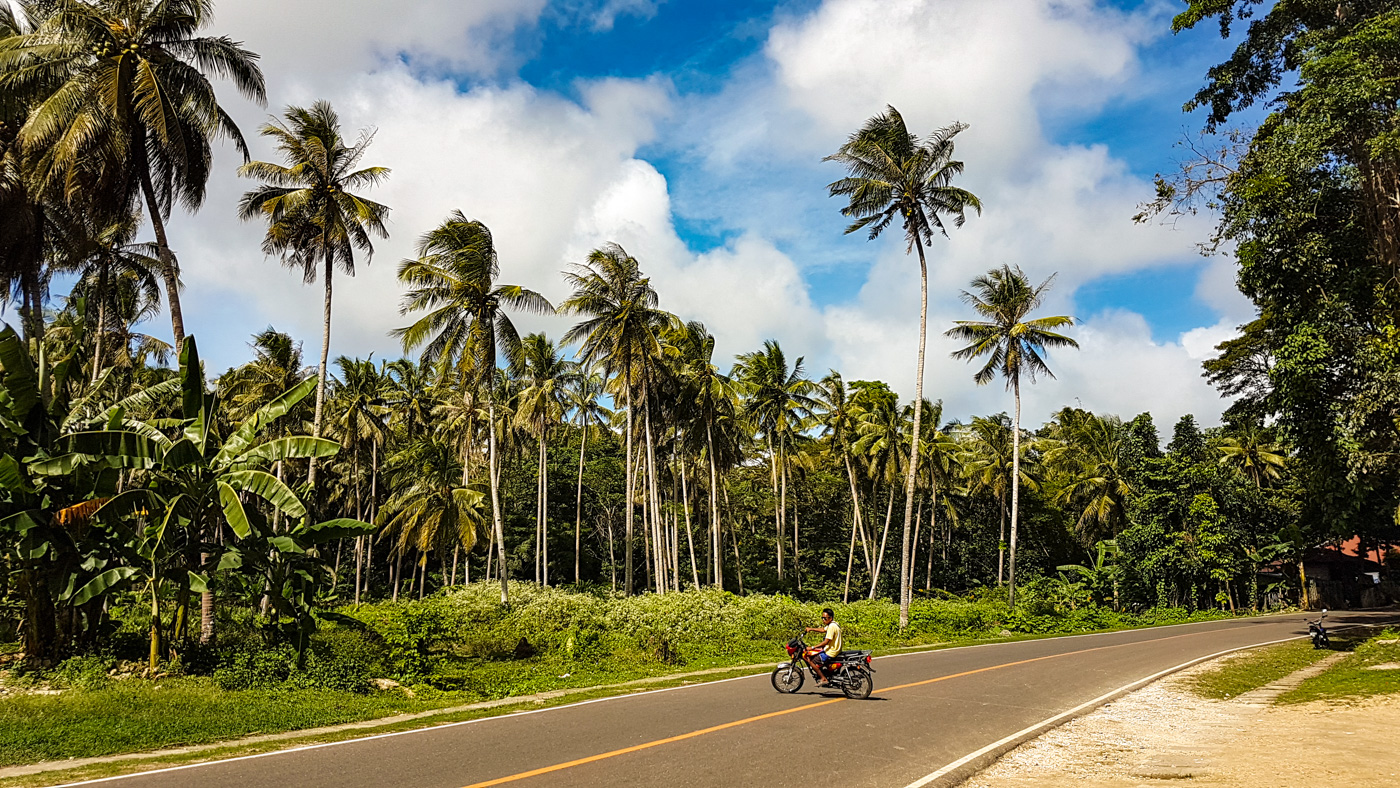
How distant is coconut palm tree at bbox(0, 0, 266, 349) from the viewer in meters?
15.8

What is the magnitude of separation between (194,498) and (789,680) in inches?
444

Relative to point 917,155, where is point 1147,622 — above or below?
below

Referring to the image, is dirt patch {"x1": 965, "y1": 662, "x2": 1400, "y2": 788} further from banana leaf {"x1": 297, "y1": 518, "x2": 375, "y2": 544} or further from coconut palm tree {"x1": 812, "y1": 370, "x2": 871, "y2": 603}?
coconut palm tree {"x1": 812, "y1": 370, "x2": 871, "y2": 603}

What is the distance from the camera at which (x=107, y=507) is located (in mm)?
12703

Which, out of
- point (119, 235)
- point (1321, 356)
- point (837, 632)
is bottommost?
point (837, 632)

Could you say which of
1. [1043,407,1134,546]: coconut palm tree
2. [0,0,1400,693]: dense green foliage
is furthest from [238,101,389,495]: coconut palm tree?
[1043,407,1134,546]: coconut palm tree

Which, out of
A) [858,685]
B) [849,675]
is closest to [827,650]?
[849,675]

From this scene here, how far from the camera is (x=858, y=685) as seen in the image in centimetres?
1290

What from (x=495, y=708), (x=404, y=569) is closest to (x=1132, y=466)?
(x=495, y=708)

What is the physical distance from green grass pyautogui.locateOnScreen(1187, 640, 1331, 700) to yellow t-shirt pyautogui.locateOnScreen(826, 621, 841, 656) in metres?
7.39

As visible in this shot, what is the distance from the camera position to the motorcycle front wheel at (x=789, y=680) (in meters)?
13.4

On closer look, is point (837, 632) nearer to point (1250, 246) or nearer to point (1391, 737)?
point (1391, 737)

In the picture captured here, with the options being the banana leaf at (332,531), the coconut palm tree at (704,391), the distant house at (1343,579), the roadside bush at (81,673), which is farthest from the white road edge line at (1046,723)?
the distant house at (1343,579)

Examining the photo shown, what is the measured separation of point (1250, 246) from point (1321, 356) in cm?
310
